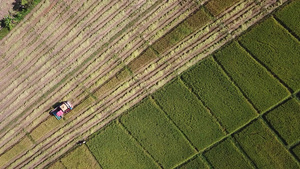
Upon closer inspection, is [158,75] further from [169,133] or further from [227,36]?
[227,36]

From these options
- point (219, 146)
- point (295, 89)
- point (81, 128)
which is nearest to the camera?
point (295, 89)

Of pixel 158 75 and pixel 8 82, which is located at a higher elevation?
pixel 8 82

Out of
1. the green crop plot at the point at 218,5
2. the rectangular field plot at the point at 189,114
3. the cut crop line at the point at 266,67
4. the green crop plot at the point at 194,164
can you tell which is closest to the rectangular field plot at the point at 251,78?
the cut crop line at the point at 266,67

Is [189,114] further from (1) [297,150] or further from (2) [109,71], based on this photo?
(1) [297,150]

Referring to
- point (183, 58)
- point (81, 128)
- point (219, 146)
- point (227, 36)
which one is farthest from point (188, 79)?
point (81, 128)

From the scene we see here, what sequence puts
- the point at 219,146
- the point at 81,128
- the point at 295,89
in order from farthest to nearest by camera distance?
1. the point at 81,128
2. the point at 219,146
3. the point at 295,89

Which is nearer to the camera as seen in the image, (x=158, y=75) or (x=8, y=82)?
(x=158, y=75)

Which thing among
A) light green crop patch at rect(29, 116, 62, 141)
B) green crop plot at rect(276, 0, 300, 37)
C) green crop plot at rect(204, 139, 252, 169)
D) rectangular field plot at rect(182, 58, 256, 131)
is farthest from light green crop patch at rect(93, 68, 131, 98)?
green crop plot at rect(276, 0, 300, 37)

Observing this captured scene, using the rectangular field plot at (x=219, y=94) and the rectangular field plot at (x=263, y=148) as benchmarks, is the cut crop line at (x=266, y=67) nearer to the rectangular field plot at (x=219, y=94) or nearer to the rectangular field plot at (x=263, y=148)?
the rectangular field plot at (x=219, y=94)
